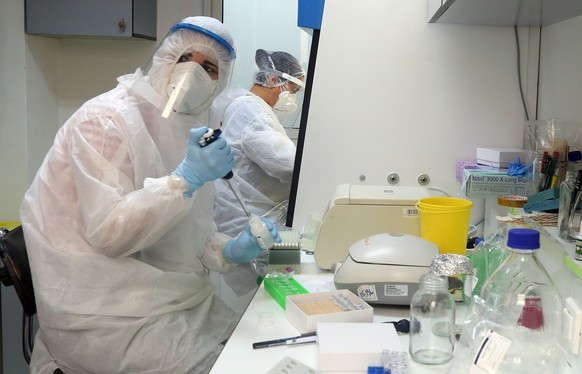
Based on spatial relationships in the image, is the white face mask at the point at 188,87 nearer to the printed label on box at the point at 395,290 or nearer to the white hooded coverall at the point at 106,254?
the white hooded coverall at the point at 106,254

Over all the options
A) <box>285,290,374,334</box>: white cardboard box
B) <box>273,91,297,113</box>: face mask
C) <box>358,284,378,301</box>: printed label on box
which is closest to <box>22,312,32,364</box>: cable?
<box>285,290,374,334</box>: white cardboard box

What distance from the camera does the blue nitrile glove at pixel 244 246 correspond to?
1486 millimetres

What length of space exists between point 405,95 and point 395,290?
86 centimetres

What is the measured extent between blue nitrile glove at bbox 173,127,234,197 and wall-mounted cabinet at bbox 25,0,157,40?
1571mm

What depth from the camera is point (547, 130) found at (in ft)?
5.03

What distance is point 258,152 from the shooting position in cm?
214

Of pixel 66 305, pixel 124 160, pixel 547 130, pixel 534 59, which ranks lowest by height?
pixel 66 305

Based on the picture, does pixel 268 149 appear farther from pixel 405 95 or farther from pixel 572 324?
pixel 572 324

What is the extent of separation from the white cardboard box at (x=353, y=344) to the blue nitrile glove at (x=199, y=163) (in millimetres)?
507

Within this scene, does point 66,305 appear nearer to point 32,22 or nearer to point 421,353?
point 421,353

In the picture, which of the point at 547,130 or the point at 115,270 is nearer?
the point at 115,270

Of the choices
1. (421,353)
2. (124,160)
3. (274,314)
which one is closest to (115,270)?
(124,160)

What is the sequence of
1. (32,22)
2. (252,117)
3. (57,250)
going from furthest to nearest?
(32,22)
(252,117)
(57,250)

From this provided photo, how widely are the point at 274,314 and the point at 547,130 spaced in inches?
36.0
